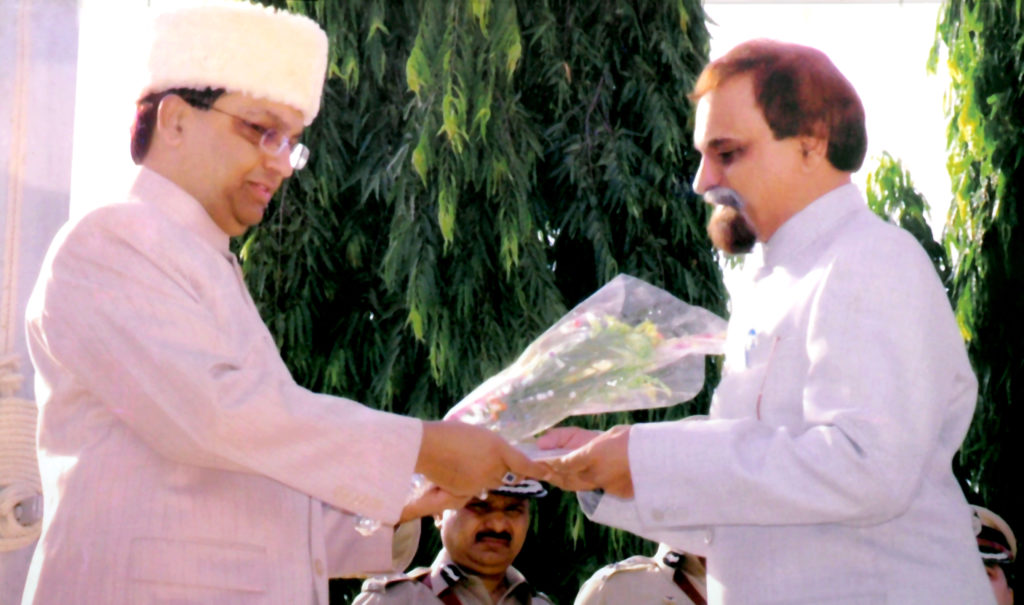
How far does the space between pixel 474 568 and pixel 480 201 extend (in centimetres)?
153

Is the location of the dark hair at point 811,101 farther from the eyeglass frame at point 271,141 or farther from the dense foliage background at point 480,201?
the dense foliage background at point 480,201

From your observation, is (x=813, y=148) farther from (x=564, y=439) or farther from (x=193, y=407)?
(x=193, y=407)

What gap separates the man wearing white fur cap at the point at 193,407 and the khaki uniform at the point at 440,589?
7.39 ft

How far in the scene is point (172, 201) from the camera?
2656 mm

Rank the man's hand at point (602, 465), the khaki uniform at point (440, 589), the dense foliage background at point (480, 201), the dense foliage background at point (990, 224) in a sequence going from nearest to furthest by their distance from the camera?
1. the man's hand at point (602, 465)
2. the khaki uniform at point (440, 589)
3. the dense foliage background at point (480, 201)
4. the dense foliage background at point (990, 224)

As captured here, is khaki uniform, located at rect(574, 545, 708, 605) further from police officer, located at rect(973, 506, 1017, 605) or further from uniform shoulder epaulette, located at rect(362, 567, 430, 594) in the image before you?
police officer, located at rect(973, 506, 1017, 605)

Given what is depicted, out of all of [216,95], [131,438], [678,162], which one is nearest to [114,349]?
[131,438]

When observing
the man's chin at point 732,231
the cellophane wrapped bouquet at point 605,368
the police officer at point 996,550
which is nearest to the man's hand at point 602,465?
the cellophane wrapped bouquet at point 605,368

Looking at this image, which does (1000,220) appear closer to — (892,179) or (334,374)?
(892,179)

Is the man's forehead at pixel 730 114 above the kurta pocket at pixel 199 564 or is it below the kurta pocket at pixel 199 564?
above

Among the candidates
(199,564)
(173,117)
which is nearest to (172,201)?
(173,117)

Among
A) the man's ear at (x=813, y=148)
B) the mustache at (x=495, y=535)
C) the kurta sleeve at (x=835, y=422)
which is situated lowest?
the mustache at (x=495, y=535)

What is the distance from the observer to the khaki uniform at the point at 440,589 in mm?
4934

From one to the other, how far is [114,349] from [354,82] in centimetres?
348
